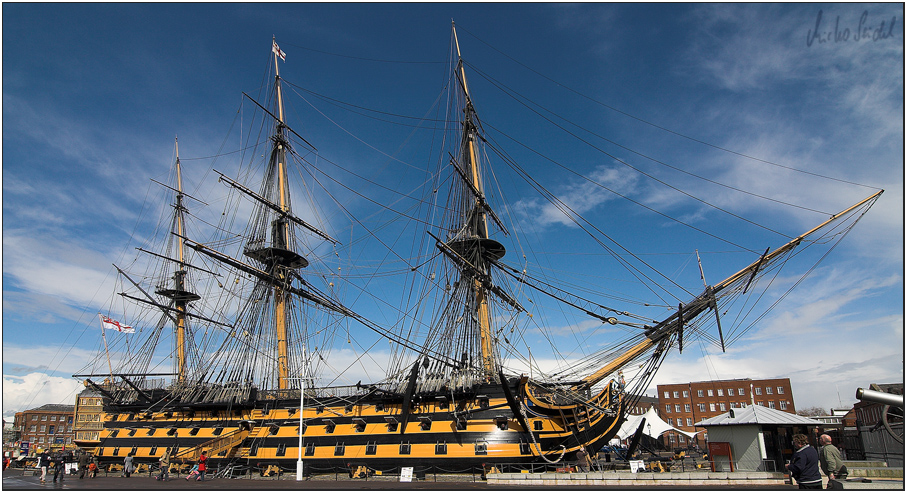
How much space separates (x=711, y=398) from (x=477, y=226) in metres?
60.5

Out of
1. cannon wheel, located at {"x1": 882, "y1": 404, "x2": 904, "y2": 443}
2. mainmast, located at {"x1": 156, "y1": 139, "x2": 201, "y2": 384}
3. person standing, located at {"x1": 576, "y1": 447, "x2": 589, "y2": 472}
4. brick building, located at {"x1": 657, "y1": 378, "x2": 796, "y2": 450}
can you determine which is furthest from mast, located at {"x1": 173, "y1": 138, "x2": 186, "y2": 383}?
brick building, located at {"x1": 657, "y1": 378, "x2": 796, "y2": 450}

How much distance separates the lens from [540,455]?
21406mm

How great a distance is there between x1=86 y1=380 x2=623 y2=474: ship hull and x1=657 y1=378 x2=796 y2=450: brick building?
5385 centimetres

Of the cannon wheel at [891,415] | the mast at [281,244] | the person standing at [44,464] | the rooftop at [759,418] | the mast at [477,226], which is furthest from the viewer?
the mast at [281,244]

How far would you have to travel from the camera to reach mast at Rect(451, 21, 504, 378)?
29034 mm

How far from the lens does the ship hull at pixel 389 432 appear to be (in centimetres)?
2317

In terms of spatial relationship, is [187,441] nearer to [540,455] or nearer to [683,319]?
[540,455]

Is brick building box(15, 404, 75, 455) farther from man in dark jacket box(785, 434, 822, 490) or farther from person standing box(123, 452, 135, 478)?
man in dark jacket box(785, 434, 822, 490)

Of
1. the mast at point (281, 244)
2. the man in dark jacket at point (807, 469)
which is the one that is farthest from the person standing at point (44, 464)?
the man in dark jacket at point (807, 469)

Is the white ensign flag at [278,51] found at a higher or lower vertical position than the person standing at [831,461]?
higher

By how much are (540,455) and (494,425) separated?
9.42ft

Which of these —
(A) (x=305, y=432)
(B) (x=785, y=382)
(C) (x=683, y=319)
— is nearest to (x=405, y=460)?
(A) (x=305, y=432)

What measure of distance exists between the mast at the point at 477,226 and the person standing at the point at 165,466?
1868cm

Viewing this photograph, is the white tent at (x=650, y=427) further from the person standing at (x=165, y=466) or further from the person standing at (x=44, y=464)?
the person standing at (x=44, y=464)
